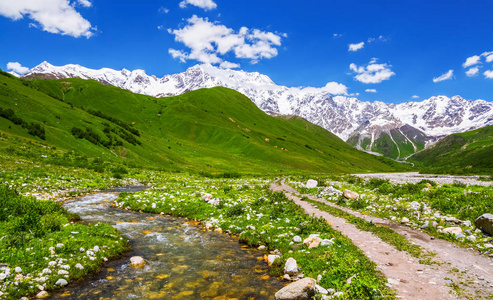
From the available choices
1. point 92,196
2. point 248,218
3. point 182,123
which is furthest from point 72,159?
point 182,123

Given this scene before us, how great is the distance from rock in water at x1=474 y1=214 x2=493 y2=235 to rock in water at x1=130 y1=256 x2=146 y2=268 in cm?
1963

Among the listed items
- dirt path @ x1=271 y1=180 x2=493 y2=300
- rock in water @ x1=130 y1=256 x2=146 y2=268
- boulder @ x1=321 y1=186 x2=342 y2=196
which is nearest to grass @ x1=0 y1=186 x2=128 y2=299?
rock in water @ x1=130 y1=256 x2=146 y2=268

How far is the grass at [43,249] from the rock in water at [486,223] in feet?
69.9

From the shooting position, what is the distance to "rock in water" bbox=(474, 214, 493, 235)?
48.0 feet

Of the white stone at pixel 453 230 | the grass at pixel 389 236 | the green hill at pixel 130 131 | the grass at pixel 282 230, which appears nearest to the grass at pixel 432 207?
the white stone at pixel 453 230

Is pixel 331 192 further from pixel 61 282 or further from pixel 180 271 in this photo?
pixel 61 282

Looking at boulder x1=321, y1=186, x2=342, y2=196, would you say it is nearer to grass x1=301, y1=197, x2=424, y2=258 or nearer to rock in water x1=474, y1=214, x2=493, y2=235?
grass x1=301, y1=197, x2=424, y2=258

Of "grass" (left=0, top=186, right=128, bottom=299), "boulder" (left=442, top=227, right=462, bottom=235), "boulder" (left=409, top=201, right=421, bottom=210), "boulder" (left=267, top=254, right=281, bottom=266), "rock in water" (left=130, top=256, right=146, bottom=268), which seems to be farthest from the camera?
"boulder" (left=409, top=201, right=421, bottom=210)

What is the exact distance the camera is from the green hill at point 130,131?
207 ft

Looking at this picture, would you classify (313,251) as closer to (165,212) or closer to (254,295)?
(254,295)

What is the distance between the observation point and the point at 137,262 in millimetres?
13211

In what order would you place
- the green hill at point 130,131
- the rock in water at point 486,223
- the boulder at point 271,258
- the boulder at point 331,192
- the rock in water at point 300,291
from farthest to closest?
the green hill at point 130,131
the boulder at point 331,192
the rock in water at point 486,223
the boulder at point 271,258
the rock in water at point 300,291

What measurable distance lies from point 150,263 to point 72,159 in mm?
44384

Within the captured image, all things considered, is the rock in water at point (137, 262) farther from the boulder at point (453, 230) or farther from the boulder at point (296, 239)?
the boulder at point (453, 230)
